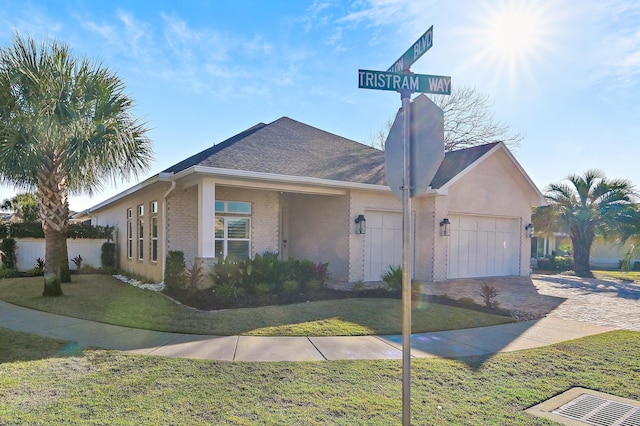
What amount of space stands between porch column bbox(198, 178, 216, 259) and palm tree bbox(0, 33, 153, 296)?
2.38 m

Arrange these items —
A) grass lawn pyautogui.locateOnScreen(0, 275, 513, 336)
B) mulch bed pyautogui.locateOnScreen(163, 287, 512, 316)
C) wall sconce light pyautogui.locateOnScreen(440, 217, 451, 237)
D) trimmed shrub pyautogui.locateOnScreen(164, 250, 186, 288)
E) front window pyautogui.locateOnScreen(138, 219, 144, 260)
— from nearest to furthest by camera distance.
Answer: grass lawn pyautogui.locateOnScreen(0, 275, 513, 336) → mulch bed pyautogui.locateOnScreen(163, 287, 512, 316) → trimmed shrub pyautogui.locateOnScreen(164, 250, 186, 288) → wall sconce light pyautogui.locateOnScreen(440, 217, 451, 237) → front window pyautogui.locateOnScreen(138, 219, 144, 260)

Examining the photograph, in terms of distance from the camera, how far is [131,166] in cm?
1135

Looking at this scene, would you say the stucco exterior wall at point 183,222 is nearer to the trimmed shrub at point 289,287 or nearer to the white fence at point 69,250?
the trimmed shrub at point 289,287

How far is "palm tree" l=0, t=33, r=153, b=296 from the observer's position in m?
9.30

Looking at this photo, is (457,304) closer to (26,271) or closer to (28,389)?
(28,389)

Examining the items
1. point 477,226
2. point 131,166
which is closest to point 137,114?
point 131,166

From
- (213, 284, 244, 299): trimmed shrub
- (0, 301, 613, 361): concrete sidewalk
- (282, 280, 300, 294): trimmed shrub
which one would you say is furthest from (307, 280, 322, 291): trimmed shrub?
(0, 301, 613, 361): concrete sidewalk

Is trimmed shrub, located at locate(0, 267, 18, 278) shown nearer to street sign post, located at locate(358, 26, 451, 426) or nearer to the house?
the house

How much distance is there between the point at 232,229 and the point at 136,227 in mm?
4693

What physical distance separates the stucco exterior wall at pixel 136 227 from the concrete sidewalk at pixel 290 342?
16.7ft

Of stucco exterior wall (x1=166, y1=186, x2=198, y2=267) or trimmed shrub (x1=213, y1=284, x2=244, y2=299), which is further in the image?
stucco exterior wall (x1=166, y1=186, x2=198, y2=267)

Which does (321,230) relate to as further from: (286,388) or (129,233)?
(286,388)

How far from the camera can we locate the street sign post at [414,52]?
3.22 m

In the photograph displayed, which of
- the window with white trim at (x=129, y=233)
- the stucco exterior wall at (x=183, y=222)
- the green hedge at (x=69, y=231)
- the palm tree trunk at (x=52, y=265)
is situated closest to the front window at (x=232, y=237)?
the stucco exterior wall at (x=183, y=222)
